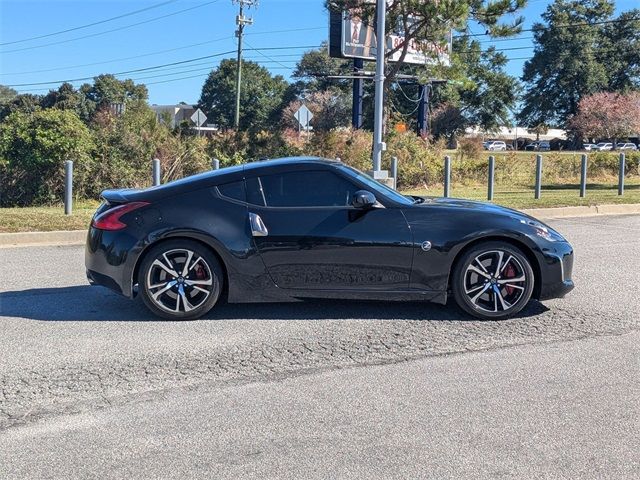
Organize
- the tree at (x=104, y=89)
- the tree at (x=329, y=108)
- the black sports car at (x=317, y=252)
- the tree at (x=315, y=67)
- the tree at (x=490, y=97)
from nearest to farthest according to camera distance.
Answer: the black sports car at (x=317, y=252), the tree at (x=329, y=108), the tree at (x=490, y=97), the tree at (x=315, y=67), the tree at (x=104, y=89)

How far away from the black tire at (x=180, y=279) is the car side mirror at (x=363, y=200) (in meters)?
1.28

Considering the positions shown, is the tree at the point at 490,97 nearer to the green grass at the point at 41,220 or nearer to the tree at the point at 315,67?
the tree at the point at 315,67

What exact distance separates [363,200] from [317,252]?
59 cm

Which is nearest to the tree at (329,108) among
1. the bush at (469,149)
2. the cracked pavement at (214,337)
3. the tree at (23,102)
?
the tree at (23,102)

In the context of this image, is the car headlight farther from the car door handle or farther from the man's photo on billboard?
the man's photo on billboard

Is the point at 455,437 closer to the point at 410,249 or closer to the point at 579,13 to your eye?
the point at 410,249

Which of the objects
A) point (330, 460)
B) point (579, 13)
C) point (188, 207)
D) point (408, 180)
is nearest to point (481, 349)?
point (330, 460)

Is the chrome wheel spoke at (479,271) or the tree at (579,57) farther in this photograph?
the tree at (579,57)

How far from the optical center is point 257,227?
605 cm

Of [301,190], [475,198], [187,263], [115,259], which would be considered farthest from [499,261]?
[475,198]

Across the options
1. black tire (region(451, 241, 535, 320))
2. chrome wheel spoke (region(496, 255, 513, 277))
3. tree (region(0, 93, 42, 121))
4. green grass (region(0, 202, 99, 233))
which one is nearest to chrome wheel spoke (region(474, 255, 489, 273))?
black tire (region(451, 241, 535, 320))

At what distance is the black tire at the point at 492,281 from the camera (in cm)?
607

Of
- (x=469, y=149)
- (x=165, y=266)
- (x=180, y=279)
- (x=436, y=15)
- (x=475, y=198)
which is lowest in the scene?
(x=180, y=279)

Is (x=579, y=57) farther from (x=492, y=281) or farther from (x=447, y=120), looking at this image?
(x=492, y=281)
